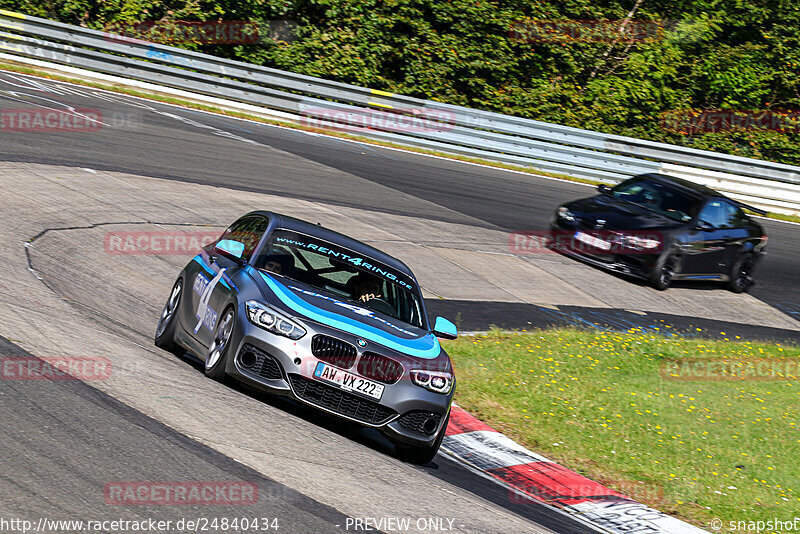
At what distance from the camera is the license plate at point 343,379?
270 inches

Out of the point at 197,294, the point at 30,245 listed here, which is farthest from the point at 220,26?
the point at 197,294

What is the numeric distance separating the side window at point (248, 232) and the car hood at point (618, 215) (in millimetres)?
9048

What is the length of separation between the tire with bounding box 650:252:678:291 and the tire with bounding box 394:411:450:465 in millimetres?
10190

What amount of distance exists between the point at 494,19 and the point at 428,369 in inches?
901

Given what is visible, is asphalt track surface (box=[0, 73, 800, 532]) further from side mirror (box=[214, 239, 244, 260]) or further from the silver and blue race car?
side mirror (box=[214, 239, 244, 260])

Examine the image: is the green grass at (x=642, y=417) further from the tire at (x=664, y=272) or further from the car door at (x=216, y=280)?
the tire at (x=664, y=272)

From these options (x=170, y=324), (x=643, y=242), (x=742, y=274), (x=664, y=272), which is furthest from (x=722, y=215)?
(x=170, y=324)

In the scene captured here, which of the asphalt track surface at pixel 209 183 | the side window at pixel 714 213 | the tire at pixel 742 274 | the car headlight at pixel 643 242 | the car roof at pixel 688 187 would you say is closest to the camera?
the asphalt track surface at pixel 209 183

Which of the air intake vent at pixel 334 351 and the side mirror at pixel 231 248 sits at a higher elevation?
the side mirror at pixel 231 248

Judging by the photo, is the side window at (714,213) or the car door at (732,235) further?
the car door at (732,235)

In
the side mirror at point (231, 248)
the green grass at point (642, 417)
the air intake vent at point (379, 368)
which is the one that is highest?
the side mirror at point (231, 248)

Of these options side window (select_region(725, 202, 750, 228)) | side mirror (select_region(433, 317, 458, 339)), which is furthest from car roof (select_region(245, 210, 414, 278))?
side window (select_region(725, 202, 750, 228))

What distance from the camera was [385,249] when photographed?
49.5 ft

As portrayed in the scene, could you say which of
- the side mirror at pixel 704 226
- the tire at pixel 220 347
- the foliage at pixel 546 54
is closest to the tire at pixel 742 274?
the side mirror at pixel 704 226
